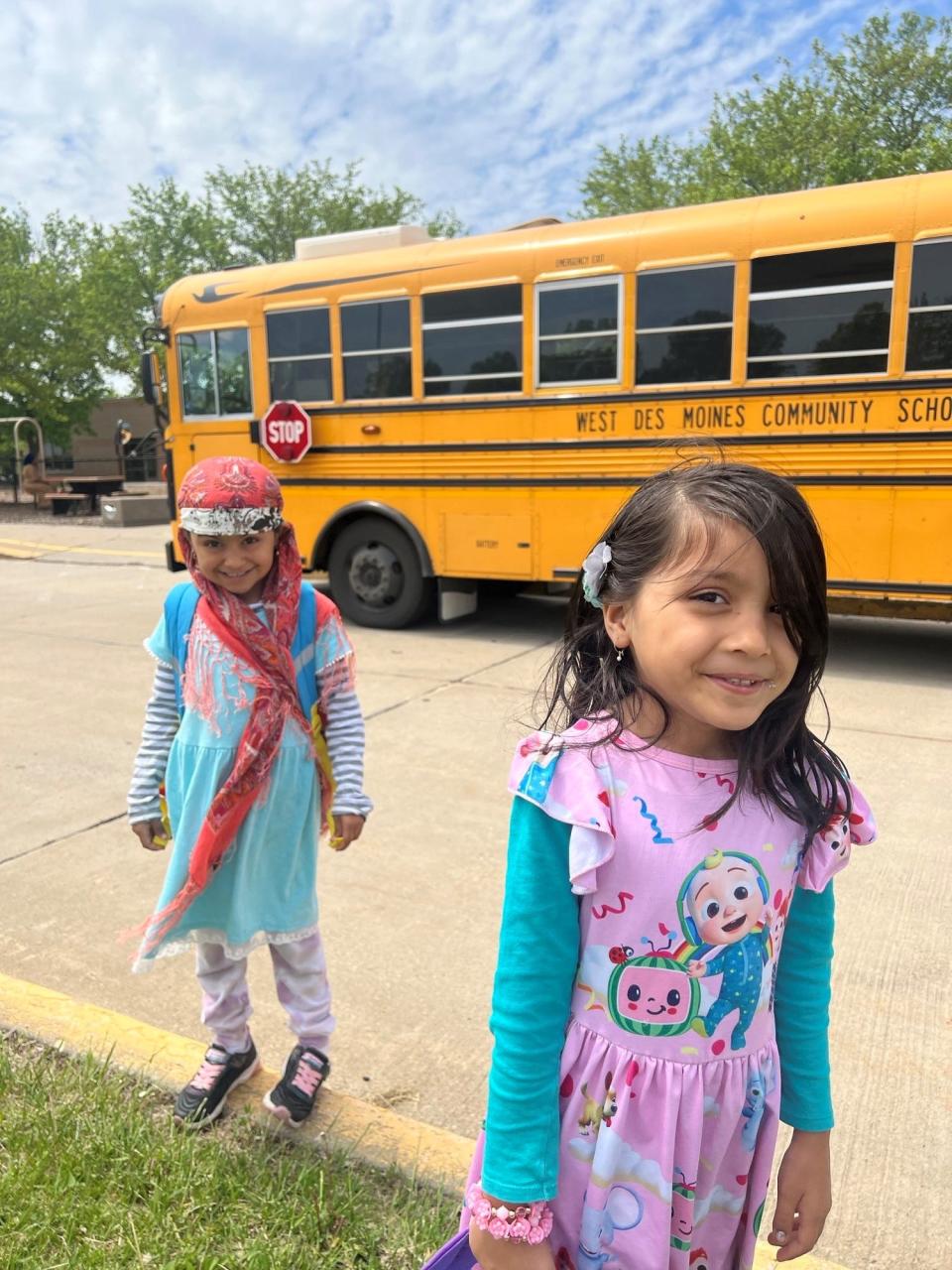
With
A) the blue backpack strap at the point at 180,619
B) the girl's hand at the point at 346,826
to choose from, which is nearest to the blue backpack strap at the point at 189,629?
the blue backpack strap at the point at 180,619

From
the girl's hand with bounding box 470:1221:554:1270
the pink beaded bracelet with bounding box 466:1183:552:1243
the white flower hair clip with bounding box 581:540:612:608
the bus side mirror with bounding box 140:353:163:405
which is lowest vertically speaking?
the girl's hand with bounding box 470:1221:554:1270

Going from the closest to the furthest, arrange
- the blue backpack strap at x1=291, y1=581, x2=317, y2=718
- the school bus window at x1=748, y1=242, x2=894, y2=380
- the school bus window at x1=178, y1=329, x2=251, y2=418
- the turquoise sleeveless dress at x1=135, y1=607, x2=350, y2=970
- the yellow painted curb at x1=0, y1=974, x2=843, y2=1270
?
1. the yellow painted curb at x1=0, y1=974, x2=843, y2=1270
2. the turquoise sleeveless dress at x1=135, y1=607, x2=350, y2=970
3. the blue backpack strap at x1=291, y1=581, x2=317, y2=718
4. the school bus window at x1=748, y1=242, x2=894, y2=380
5. the school bus window at x1=178, y1=329, x2=251, y2=418

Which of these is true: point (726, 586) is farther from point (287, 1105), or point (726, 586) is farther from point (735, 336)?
point (735, 336)

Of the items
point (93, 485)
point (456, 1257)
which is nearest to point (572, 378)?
point (456, 1257)

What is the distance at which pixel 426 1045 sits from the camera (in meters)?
2.55

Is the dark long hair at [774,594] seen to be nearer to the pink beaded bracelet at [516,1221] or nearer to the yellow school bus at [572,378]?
the pink beaded bracelet at [516,1221]

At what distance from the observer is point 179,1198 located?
6.35ft

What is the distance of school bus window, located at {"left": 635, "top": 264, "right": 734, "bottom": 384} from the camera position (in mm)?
6242

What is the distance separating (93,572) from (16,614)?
123 inches

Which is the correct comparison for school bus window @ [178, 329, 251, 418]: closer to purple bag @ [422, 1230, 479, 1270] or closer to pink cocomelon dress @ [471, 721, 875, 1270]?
pink cocomelon dress @ [471, 721, 875, 1270]

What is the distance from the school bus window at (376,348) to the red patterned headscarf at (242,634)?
18.0ft

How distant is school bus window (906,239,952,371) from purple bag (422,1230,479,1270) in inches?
228

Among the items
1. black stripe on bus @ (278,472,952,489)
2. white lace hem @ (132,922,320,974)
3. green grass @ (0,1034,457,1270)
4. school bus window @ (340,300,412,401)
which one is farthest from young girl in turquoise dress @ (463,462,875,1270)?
school bus window @ (340,300,412,401)

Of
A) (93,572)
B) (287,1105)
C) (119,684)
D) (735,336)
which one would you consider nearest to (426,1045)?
(287,1105)
